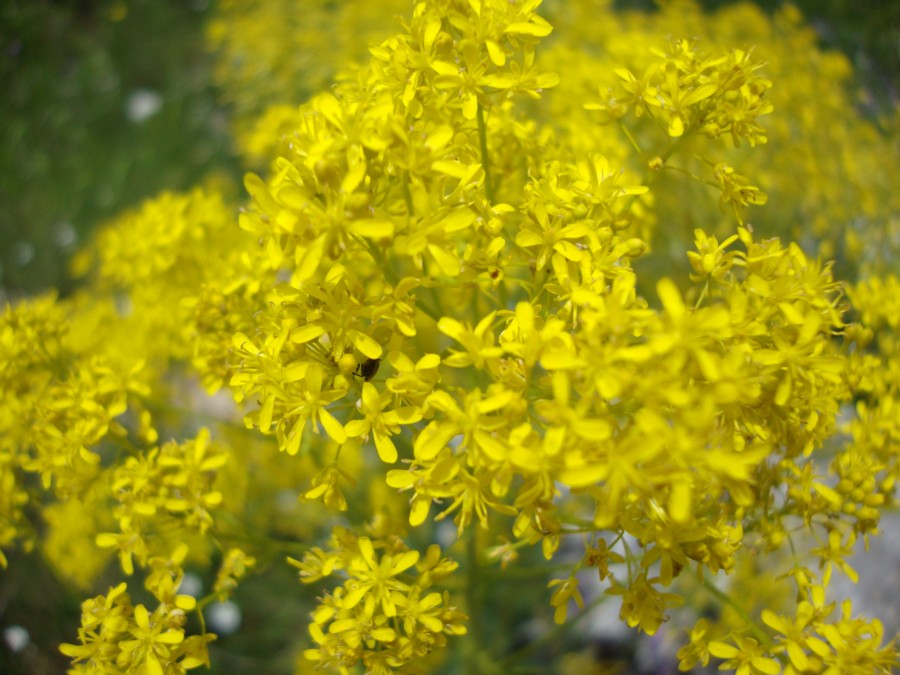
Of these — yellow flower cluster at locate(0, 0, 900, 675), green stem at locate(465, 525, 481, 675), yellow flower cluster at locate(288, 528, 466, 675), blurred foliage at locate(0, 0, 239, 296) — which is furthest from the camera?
blurred foliage at locate(0, 0, 239, 296)

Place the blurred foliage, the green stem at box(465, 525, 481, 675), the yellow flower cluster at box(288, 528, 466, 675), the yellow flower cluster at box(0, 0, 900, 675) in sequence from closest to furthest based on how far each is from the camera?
the yellow flower cluster at box(0, 0, 900, 675), the yellow flower cluster at box(288, 528, 466, 675), the green stem at box(465, 525, 481, 675), the blurred foliage

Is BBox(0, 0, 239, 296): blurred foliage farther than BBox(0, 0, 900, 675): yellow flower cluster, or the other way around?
BBox(0, 0, 239, 296): blurred foliage

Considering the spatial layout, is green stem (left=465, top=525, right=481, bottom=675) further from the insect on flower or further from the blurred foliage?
the blurred foliage

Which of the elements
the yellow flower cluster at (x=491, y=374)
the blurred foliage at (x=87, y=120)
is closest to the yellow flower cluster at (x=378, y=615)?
the yellow flower cluster at (x=491, y=374)

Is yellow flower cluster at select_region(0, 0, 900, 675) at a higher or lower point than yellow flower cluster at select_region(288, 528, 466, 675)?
higher

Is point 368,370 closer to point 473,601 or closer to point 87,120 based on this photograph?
point 473,601

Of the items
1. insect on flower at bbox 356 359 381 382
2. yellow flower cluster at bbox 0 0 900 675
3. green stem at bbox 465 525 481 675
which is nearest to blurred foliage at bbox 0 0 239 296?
yellow flower cluster at bbox 0 0 900 675

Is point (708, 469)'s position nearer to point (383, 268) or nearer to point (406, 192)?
point (383, 268)

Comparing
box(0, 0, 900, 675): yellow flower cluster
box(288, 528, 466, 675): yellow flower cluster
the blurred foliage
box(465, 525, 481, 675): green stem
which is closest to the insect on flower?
box(0, 0, 900, 675): yellow flower cluster

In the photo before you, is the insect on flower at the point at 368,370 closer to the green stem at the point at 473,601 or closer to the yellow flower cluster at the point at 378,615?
the yellow flower cluster at the point at 378,615

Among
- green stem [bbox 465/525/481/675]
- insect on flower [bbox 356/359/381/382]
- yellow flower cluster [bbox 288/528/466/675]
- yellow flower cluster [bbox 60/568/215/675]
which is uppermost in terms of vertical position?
insect on flower [bbox 356/359/381/382]

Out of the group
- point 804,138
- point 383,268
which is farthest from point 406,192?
point 804,138
